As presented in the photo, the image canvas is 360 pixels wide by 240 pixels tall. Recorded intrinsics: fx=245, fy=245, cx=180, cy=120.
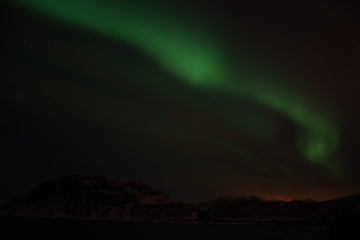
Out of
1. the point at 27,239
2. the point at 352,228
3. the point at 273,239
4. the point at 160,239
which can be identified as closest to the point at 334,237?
the point at 352,228

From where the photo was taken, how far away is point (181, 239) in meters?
108

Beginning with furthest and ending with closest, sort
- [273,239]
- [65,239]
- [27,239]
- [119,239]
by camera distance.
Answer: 1. [119,239]
2. [65,239]
3. [27,239]
4. [273,239]

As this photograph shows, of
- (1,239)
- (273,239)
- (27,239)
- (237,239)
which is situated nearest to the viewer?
(273,239)

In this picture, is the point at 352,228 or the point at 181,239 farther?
the point at 181,239

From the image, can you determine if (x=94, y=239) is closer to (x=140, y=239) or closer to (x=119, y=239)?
(x=119, y=239)

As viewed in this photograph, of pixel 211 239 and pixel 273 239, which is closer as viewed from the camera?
pixel 273 239

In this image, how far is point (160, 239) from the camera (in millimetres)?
104688

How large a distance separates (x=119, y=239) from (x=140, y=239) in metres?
9.09

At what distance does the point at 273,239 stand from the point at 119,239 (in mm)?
75456

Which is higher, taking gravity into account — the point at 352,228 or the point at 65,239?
the point at 352,228

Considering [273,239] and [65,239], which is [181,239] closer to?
[65,239]

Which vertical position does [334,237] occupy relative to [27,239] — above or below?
above

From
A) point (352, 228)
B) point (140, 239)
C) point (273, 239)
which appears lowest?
point (140, 239)

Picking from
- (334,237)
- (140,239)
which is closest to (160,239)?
(140,239)
